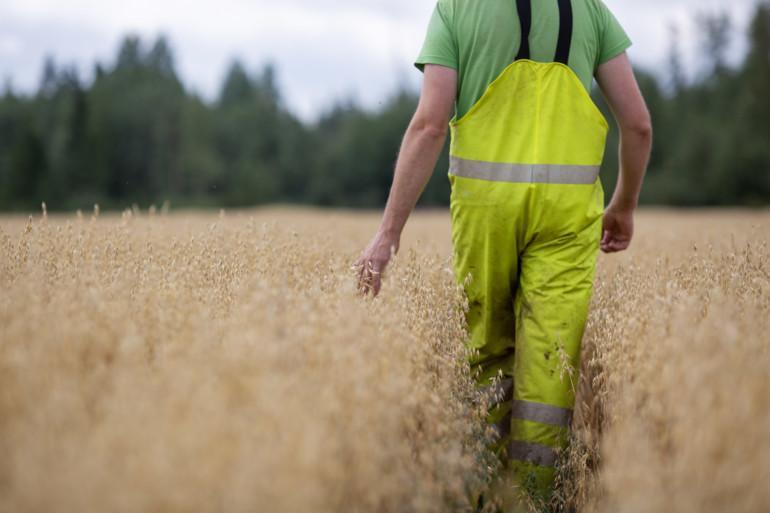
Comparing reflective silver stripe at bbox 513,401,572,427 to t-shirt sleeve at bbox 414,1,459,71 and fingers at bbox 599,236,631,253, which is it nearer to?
fingers at bbox 599,236,631,253

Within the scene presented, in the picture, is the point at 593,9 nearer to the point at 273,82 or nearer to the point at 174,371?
the point at 174,371

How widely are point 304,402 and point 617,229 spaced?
2.68 m

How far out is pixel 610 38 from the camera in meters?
3.54

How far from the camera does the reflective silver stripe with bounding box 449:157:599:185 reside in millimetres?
3375

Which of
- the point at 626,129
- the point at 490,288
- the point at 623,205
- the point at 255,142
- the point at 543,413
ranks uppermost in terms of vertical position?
the point at 255,142

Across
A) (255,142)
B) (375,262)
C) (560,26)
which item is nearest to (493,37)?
(560,26)

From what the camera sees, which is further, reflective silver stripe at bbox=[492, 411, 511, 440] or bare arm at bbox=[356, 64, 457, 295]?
reflective silver stripe at bbox=[492, 411, 511, 440]

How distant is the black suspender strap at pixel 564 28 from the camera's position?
3.35 metres

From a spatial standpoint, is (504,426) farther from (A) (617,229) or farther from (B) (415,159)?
(B) (415,159)

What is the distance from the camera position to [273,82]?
81.6m

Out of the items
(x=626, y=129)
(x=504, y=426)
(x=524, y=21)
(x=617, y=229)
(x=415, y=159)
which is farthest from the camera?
(x=617, y=229)

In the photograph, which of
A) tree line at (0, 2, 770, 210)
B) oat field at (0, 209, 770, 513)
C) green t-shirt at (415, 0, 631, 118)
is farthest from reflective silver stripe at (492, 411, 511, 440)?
tree line at (0, 2, 770, 210)

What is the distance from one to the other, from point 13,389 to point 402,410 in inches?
48.1

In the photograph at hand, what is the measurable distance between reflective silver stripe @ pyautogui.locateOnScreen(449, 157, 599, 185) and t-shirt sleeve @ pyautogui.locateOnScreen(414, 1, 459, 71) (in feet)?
1.61
